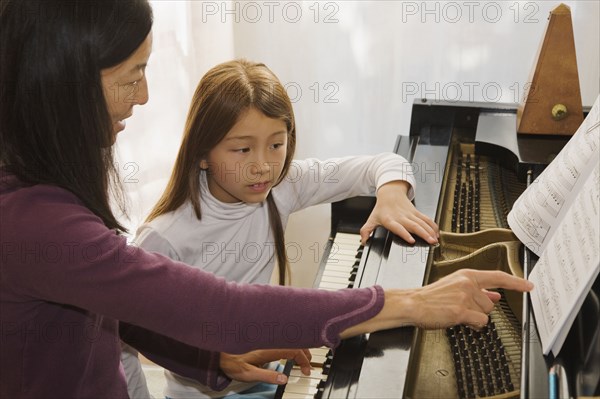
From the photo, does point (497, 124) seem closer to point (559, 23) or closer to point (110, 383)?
point (559, 23)

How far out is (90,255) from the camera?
100 cm

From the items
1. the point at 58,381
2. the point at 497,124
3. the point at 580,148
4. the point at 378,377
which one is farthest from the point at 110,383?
the point at 497,124

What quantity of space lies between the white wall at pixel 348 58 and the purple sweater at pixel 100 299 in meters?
1.41

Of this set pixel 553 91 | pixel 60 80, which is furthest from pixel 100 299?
pixel 553 91

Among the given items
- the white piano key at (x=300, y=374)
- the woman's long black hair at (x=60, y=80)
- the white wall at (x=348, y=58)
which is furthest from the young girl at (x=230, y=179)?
the white wall at (x=348, y=58)

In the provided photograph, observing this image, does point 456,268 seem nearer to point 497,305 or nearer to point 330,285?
point 497,305

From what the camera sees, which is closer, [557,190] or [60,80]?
[60,80]

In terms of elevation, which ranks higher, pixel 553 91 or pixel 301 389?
pixel 553 91

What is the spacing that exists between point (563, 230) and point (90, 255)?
736 mm

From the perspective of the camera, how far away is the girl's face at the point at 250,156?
1.61 metres

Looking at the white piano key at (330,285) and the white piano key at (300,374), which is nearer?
the white piano key at (300,374)

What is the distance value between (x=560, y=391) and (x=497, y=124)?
1.12 m

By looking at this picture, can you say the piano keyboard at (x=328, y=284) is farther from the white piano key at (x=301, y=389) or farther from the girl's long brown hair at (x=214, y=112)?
the girl's long brown hair at (x=214, y=112)

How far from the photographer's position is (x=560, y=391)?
97cm
